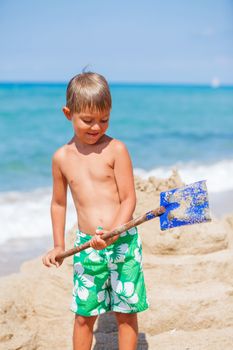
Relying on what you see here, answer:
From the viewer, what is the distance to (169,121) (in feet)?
79.2

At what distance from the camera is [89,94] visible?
7.37 ft

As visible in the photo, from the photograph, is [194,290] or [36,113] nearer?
[194,290]

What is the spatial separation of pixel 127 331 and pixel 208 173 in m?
7.67

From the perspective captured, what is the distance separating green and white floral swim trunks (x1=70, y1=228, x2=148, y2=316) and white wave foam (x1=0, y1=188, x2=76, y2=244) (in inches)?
117

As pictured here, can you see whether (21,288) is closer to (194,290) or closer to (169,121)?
(194,290)

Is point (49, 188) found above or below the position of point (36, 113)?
below

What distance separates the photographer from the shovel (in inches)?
85.0

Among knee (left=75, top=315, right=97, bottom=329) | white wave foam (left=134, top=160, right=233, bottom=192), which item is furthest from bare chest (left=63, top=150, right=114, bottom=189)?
white wave foam (left=134, top=160, right=233, bottom=192)

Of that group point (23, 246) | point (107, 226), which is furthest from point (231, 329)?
point (23, 246)

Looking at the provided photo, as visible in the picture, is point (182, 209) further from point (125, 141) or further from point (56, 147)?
point (125, 141)

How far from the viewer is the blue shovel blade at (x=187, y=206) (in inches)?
85.4

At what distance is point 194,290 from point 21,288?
1071mm

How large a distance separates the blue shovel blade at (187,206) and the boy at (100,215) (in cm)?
21

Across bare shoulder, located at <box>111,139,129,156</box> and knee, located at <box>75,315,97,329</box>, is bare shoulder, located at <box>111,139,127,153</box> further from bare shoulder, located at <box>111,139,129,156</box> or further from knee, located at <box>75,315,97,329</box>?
knee, located at <box>75,315,97,329</box>
